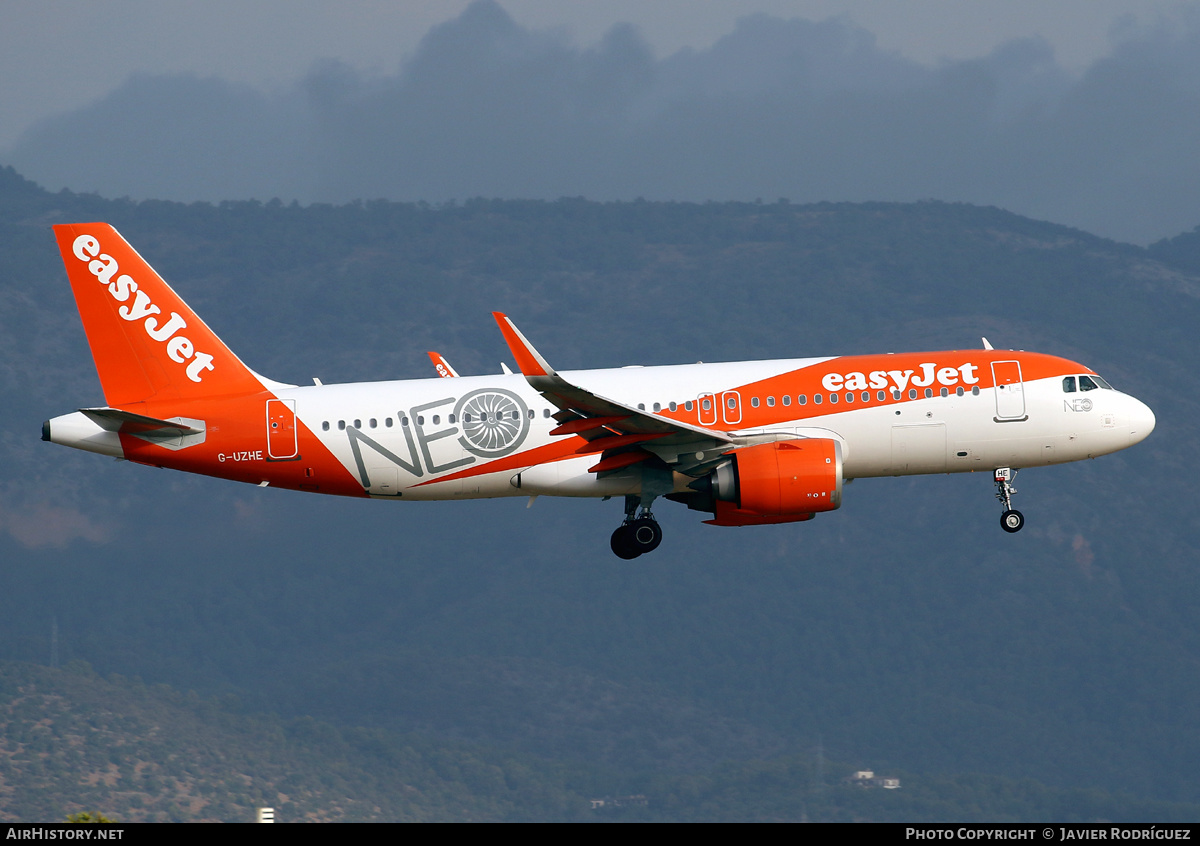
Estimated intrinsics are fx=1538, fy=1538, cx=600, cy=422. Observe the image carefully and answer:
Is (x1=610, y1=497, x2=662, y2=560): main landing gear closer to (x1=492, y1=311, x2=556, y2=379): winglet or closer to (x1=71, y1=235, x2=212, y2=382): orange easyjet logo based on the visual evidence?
(x1=492, y1=311, x2=556, y2=379): winglet

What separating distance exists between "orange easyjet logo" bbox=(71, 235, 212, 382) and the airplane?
0.45 feet

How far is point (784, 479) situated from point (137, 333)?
19.6 metres

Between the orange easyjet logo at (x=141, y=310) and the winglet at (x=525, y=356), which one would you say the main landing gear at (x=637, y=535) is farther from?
the orange easyjet logo at (x=141, y=310)

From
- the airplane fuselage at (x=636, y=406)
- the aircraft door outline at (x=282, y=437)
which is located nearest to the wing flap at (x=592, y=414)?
the airplane fuselage at (x=636, y=406)

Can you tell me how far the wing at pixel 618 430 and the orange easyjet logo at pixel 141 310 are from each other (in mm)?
10110

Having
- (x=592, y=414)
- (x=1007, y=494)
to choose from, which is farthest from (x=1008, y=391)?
(x=592, y=414)

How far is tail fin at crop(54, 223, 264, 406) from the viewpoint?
149 feet

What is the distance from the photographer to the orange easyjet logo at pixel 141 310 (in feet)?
149

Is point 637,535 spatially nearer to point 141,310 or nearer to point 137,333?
point 137,333

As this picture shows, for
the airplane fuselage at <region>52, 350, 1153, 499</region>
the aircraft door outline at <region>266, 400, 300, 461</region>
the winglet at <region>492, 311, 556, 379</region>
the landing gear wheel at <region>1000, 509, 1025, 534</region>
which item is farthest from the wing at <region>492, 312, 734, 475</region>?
the landing gear wheel at <region>1000, 509, 1025, 534</region>

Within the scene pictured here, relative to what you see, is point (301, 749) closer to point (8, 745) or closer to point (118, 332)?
point (8, 745)

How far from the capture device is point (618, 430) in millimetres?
41781
